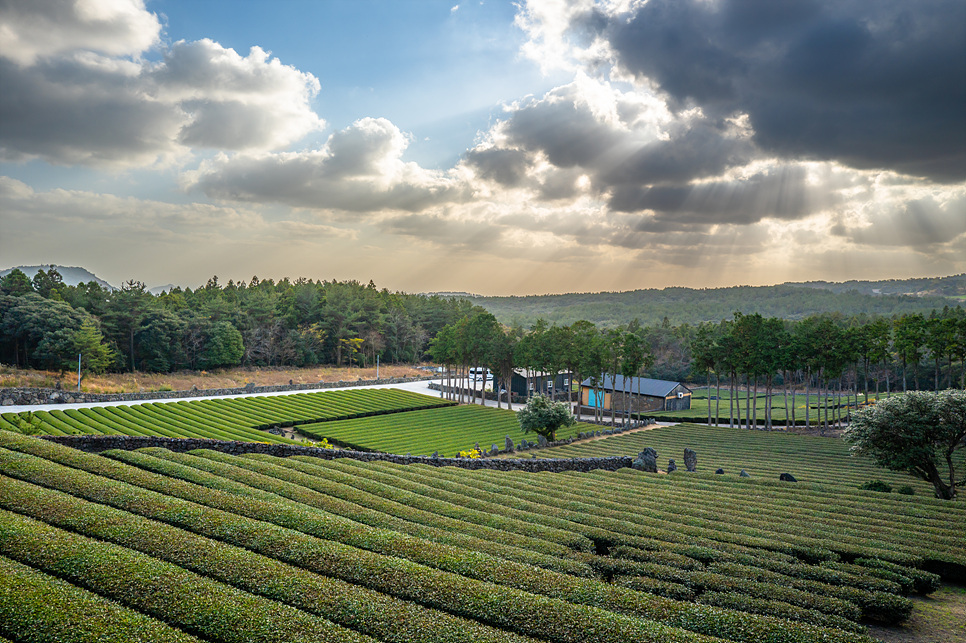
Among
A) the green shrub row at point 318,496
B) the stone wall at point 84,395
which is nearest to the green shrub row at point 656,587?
the green shrub row at point 318,496

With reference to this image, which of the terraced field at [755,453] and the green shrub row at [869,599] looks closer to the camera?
the green shrub row at [869,599]

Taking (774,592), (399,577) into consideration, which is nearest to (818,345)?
(774,592)

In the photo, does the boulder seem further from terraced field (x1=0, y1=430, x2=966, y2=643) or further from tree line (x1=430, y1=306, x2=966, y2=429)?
tree line (x1=430, y1=306, x2=966, y2=429)

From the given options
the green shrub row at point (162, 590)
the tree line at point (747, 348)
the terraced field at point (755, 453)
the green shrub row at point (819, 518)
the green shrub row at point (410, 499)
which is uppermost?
the tree line at point (747, 348)

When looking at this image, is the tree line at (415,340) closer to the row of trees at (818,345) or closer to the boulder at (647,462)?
the row of trees at (818,345)

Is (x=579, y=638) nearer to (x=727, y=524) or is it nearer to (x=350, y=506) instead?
(x=350, y=506)

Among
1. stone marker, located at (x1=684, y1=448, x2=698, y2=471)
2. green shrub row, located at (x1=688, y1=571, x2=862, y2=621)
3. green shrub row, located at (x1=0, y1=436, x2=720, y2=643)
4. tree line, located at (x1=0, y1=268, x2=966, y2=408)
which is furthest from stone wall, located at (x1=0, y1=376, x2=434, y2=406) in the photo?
green shrub row, located at (x1=688, y1=571, x2=862, y2=621)
